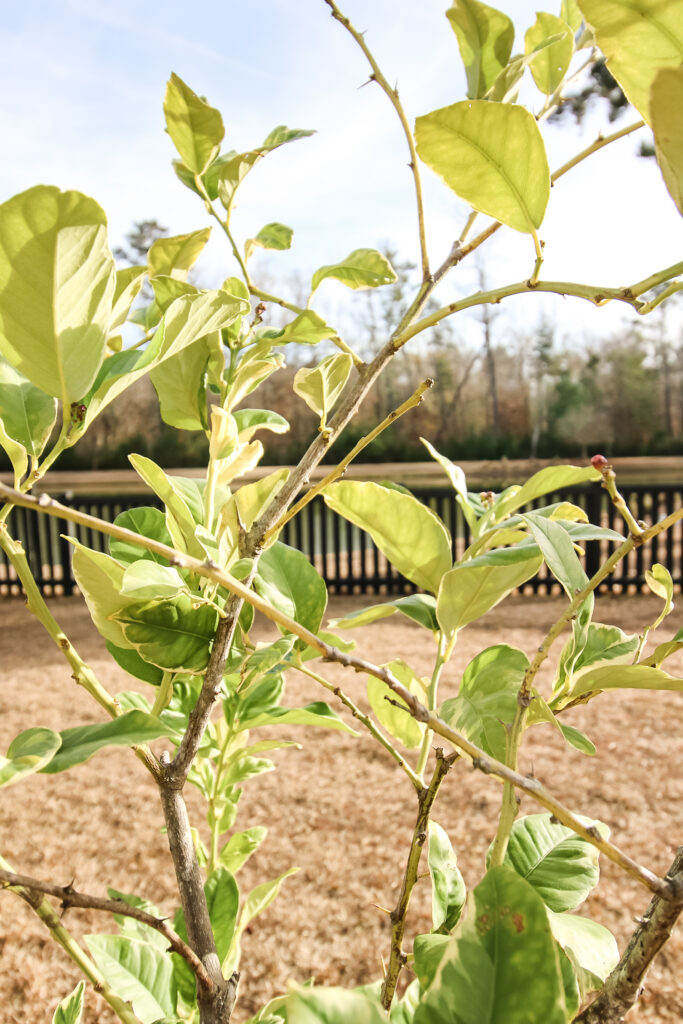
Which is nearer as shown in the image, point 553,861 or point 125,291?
point 125,291

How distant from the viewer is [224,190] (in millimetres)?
509

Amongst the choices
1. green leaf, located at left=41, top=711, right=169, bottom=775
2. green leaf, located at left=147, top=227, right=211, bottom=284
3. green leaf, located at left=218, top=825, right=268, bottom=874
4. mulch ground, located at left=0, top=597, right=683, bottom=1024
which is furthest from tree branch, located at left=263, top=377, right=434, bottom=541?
mulch ground, located at left=0, top=597, right=683, bottom=1024

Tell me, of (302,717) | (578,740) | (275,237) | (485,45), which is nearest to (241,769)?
(302,717)

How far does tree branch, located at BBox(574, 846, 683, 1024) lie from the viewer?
0.30 metres

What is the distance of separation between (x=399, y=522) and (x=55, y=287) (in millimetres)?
253

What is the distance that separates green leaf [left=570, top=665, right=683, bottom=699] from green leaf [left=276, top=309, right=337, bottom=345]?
0.97ft

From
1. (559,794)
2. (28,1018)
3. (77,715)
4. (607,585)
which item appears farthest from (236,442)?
(607,585)

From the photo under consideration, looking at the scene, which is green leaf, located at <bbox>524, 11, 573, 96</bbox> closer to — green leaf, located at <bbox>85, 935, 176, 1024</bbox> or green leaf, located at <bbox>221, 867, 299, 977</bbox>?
green leaf, located at <bbox>221, 867, 299, 977</bbox>

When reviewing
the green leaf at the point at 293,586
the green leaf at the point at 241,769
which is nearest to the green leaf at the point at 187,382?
the green leaf at the point at 293,586

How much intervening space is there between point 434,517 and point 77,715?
2802mm

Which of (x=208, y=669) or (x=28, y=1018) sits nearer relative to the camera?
(x=208, y=669)

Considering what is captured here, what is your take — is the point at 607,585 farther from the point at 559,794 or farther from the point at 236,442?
the point at 236,442

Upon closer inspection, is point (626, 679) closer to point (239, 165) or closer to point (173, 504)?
point (173, 504)

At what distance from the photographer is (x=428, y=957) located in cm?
37
